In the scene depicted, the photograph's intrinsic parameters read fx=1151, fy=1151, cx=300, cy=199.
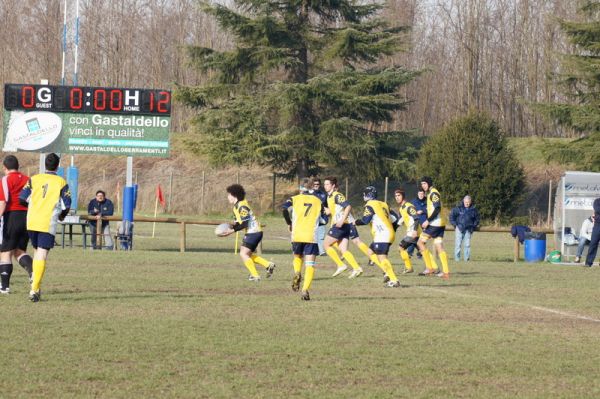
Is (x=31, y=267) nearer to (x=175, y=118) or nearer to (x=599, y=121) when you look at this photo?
(x=599, y=121)

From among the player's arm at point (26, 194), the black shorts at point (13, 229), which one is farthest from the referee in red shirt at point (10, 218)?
the player's arm at point (26, 194)

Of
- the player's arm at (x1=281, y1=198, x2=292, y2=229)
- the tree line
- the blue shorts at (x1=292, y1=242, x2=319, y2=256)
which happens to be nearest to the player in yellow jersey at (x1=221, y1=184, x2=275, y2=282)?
the player's arm at (x1=281, y1=198, x2=292, y2=229)

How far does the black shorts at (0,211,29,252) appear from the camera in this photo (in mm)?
15852

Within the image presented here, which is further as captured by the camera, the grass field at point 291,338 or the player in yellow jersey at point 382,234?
the player in yellow jersey at point 382,234

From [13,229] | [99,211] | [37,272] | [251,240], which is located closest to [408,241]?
[251,240]

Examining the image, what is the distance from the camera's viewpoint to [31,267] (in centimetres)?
1628

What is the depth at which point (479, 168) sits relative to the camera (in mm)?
55125

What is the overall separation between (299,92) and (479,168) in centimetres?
946

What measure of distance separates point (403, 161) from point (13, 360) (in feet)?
164

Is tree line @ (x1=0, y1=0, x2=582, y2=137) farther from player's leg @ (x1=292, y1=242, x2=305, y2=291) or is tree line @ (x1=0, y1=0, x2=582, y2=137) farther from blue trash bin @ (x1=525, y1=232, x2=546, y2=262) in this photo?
player's leg @ (x1=292, y1=242, x2=305, y2=291)

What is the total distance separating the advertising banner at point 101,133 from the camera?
31.9 m

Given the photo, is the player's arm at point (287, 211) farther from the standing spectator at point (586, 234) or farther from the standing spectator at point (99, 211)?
the standing spectator at point (586, 234)

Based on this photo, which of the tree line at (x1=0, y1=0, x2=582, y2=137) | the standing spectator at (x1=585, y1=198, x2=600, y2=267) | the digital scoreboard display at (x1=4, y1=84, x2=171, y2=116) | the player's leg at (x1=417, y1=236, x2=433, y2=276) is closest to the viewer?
the player's leg at (x1=417, y1=236, x2=433, y2=276)

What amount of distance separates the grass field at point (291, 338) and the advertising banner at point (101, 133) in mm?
11229
